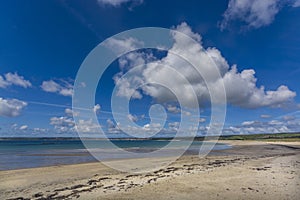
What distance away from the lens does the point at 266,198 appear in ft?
34.2

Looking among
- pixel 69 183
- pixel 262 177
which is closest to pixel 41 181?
pixel 69 183

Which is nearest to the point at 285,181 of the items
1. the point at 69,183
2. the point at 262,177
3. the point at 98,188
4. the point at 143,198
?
the point at 262,177

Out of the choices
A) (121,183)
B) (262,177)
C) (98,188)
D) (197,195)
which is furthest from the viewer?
(262,177)

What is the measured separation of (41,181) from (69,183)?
228cm

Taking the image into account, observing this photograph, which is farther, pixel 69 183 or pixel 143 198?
pixel 69 183

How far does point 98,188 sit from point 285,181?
10.4 meters

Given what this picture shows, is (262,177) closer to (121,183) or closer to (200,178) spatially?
(200,178)

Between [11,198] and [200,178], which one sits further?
[200,178]

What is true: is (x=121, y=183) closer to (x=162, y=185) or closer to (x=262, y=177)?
(x=162, y=185)

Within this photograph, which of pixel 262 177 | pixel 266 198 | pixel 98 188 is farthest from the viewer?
pixel 262 177

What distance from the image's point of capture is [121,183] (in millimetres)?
14203

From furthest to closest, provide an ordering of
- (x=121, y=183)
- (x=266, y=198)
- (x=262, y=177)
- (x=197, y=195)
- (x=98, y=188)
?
(x=262, y=177) → (x=121, y=183) → (x=98, y=188) → (x=197, y=195) → (x=266, y=198)

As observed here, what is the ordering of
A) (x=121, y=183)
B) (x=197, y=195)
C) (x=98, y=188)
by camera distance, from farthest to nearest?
(x=121, y=183)
(x=98, y=188)
(x=197, y=195)

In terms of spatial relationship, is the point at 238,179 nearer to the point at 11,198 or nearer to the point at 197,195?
the point at 197,195
